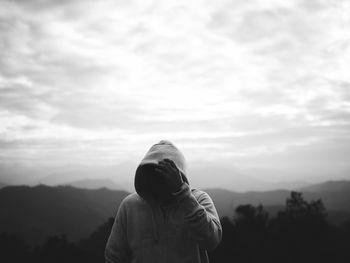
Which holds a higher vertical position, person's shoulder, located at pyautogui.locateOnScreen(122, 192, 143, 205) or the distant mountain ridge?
person's shoulder, located at pyautogui.locateOnScreen(122, 192, 143, 205)

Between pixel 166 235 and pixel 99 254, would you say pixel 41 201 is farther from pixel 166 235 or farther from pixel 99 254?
pixel 166 235

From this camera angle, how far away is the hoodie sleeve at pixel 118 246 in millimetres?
3248

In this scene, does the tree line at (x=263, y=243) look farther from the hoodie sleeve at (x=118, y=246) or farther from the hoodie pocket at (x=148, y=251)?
the hoodie pocket at (x=148, y=251)

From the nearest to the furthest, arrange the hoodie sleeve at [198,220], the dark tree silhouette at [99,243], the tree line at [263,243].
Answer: the hoodie sleeve at [198,220] → the tree line at [263,243] → the dark tree silhouette at [99,243]

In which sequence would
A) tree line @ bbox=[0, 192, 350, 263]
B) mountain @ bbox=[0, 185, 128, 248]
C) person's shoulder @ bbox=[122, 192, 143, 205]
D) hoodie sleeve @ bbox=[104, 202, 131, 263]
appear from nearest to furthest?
hoodie sleeve @ bbox=[104, 202, 131, 263] → person's shoulder @ bbox=[122, 192, 143, 205] → tree line @ bbox=[0, 192, 350, 263] → mountain @ bbox=[0, 185, 128, 248]

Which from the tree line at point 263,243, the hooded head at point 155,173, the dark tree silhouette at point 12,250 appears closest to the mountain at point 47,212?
the dark tree silhouette at point 12,250

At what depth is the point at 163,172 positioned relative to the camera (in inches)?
113

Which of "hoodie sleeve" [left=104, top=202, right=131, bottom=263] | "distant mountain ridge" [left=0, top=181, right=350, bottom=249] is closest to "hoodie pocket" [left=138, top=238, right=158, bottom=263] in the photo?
"hoodie sleeve" [left=104, top=202, right=131, bottom=263]

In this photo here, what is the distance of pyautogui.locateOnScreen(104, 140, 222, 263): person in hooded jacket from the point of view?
2896 millimetres

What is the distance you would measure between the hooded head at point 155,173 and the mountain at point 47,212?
5003 inches

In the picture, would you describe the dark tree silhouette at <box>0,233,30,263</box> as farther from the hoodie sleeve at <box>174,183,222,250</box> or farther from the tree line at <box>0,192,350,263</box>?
the hoodie sleeve at <box>174,183,222,250</box>

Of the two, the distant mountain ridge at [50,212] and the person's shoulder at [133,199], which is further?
the distant mountain ridge at [50,212]

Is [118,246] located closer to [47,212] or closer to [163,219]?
[163,219]

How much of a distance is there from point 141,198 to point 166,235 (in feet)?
2.03
